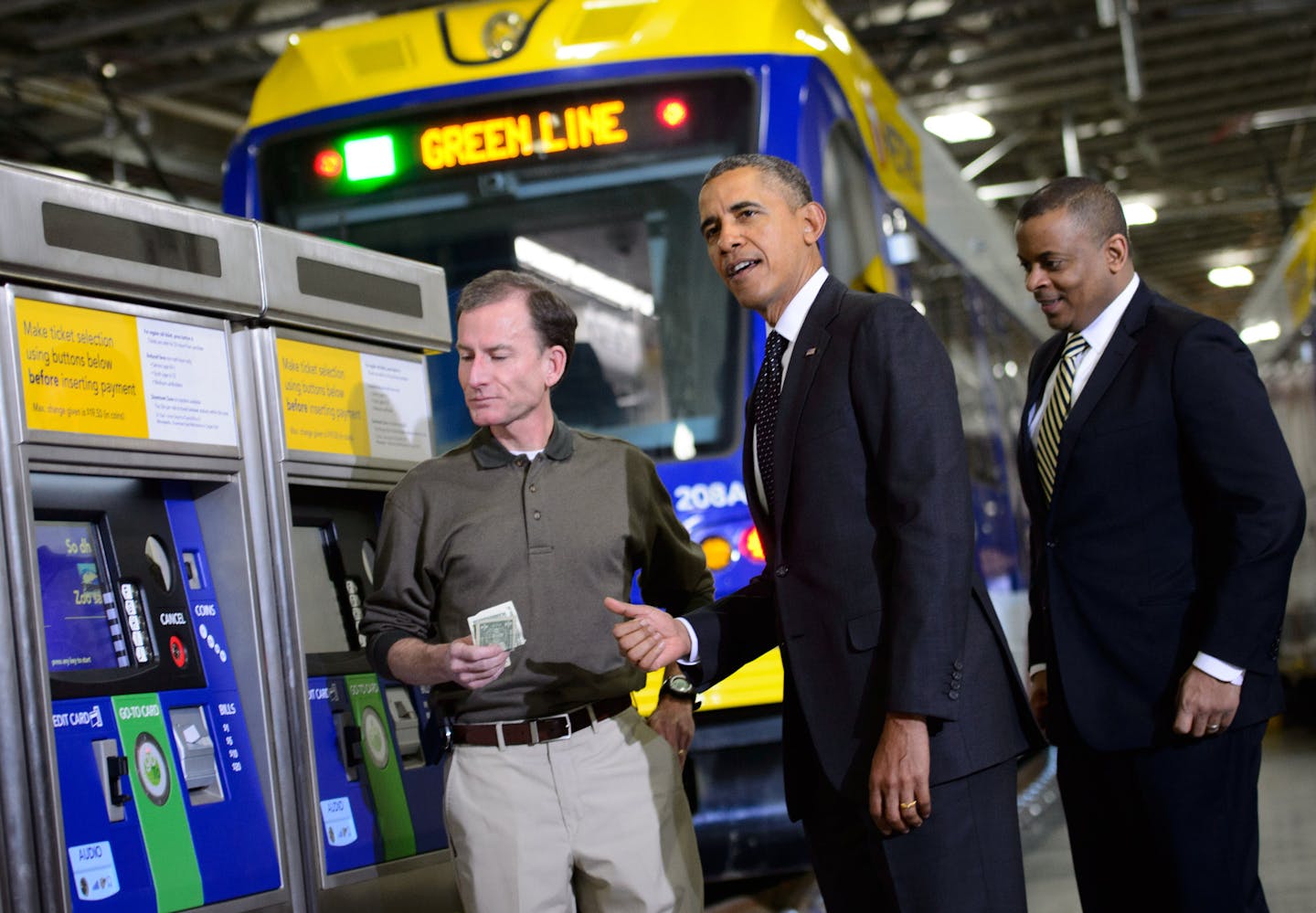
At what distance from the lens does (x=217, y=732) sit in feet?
10.6

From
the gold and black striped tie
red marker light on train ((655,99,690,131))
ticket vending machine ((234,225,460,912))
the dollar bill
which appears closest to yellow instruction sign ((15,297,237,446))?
ticket vending machine ((234,225,460,912))

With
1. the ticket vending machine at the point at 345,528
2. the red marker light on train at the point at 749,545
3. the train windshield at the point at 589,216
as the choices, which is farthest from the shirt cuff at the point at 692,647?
the train windshield at the point at 589,216

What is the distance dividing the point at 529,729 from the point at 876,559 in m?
0.78

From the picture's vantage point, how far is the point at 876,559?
2.66 metres

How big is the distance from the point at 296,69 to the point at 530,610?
413 centimetres

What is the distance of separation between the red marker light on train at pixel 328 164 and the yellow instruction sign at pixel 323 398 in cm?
278

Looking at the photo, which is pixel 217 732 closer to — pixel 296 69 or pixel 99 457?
pixel 99 457

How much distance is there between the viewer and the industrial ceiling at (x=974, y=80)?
12062 millimetres

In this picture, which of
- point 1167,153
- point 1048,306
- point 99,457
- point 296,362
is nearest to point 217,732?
point 99,457

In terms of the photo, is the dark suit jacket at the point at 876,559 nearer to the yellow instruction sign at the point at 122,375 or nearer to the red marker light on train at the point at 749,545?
the yellow instruction sign at the point at 122,375

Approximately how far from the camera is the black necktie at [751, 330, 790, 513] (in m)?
2.85

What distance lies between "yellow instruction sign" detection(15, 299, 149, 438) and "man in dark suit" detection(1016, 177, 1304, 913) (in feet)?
5.87

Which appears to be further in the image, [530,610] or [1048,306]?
[1048,306]

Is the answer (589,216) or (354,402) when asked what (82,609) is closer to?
(354,402)
